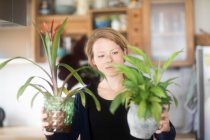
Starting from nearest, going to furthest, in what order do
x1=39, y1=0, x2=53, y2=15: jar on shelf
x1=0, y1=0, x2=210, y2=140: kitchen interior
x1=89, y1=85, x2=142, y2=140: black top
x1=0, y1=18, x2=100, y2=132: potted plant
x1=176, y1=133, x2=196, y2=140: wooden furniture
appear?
x1=0, y1=18, x2=100, y2=132: potted plant
x1=89, y1=85, x2=142, y2=140: black top
x1=176, y1=133, x2=196, y2=140: wooden furniture
x1=0, y1=0, x2=210, y2=140: kitchen interior
x1=39, y1=0, x2=53, y2=15: jar on shelf

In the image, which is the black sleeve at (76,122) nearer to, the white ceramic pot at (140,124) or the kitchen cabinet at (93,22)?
the white ceramic pot at (140,124)

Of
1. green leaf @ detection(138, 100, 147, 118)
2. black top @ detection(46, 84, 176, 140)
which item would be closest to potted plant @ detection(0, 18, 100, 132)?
black top @ detection(46, 84, 176, 140)

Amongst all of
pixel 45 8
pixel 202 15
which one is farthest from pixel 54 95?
pixel 202 15

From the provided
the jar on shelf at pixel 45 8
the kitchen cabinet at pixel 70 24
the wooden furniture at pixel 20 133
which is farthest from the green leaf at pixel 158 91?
the jar on shelf at pixel 45 8

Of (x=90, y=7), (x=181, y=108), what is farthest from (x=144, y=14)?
(x=181, y=108)

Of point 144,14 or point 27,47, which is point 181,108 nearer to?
point 144,14

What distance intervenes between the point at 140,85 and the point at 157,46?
1.64m

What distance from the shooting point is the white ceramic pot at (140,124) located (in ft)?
2.93

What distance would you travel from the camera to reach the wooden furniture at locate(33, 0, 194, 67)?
2.39 metres

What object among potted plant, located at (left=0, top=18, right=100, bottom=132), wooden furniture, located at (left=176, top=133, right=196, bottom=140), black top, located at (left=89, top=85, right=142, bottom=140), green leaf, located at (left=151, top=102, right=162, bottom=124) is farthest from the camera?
wooden furniture, located at (left=176, top=133, right=196, bottom=140)

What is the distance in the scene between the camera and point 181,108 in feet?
8.38

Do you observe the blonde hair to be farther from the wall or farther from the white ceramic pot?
the wall

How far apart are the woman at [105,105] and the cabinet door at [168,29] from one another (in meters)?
1.29

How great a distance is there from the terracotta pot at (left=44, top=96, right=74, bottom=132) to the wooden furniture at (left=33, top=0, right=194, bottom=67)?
4.91 feet
